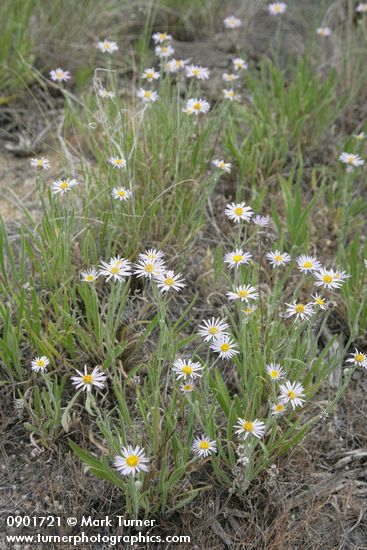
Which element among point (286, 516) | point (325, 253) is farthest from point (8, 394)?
point (325, 253)

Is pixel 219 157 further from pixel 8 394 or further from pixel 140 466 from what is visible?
pixel 140 466

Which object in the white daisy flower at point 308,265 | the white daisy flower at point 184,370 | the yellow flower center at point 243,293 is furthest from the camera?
the white daisy flower at point 308,265

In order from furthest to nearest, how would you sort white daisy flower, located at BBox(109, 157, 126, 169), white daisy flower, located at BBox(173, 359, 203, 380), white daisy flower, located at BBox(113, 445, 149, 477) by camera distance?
white daisy flower, located at BBox(109, 157, 126, 169), white daisy flower, located at BBox(173, 359, 203, 380), white daisy flower, located at BBox(113, 445, 149, 477)

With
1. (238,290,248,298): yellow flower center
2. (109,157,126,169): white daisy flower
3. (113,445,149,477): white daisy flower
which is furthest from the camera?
(109,157,126,169): white daisy flower

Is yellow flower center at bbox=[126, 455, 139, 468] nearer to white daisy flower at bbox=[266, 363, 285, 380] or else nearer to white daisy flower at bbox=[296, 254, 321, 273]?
white daisy flower at bbox=[266, 363, 285, 380]

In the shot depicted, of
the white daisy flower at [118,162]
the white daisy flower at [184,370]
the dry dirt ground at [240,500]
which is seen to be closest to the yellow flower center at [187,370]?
the white daisy flower at [184,370]

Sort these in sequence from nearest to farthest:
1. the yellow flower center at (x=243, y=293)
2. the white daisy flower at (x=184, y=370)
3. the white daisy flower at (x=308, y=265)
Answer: the white daisy flower at (x=184, y=370) → the yellow flower center at (x=243, y=293) → the white daisy flower at (x=308, y=265)

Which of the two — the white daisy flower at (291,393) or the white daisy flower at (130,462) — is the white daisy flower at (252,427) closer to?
the white daisy flower at (291,393)

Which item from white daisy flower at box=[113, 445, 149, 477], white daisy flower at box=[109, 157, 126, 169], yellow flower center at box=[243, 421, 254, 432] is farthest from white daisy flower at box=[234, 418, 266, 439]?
white daisy flower at box=[109, 157, 126, 169]
